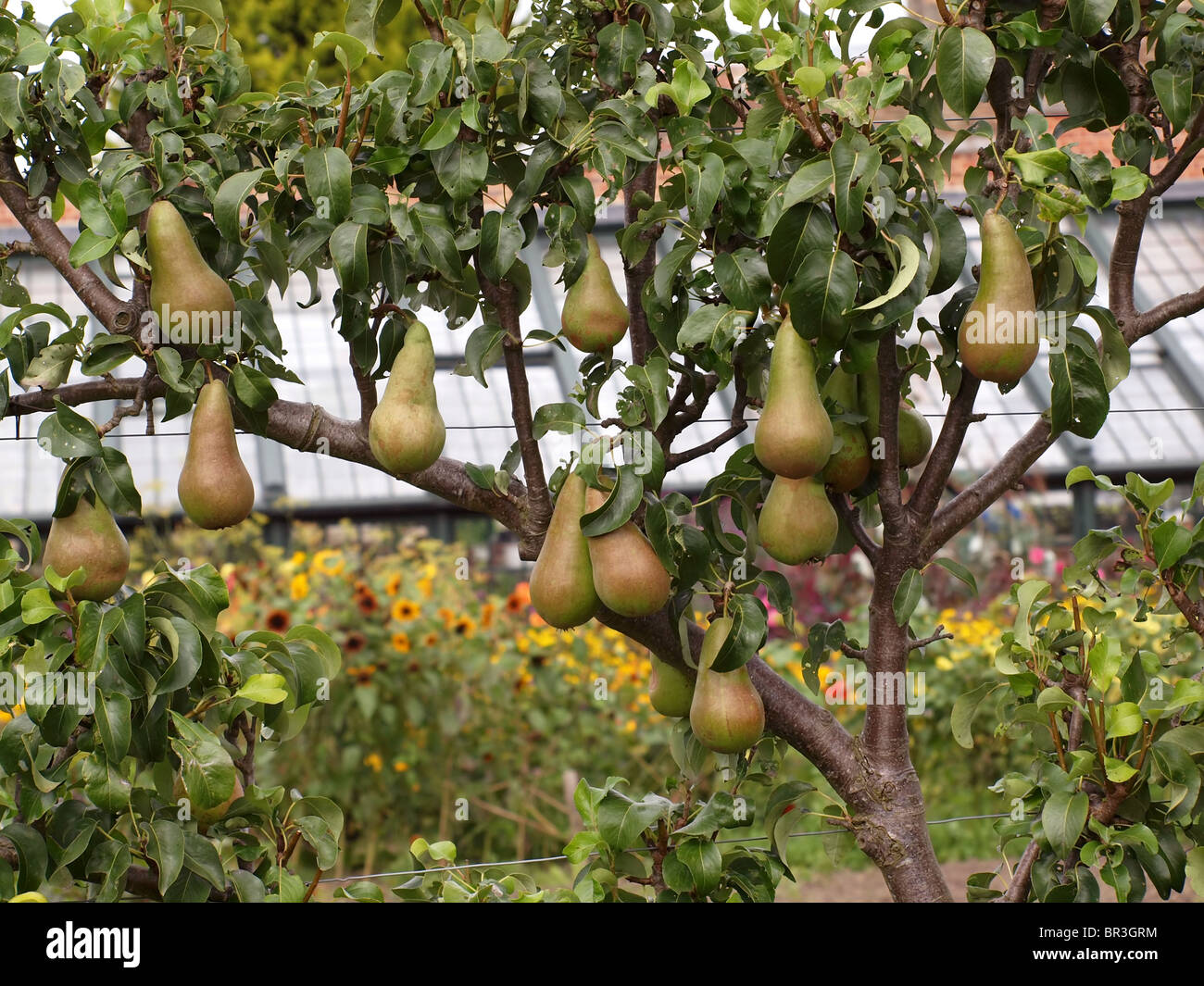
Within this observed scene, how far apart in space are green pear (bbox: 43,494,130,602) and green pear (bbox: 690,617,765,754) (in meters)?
0.59

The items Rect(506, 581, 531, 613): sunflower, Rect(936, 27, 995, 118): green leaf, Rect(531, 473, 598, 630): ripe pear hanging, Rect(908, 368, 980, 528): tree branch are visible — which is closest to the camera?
Rect(936, 27, 995, 118): green leaf

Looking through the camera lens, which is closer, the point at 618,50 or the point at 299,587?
the point at 618,50

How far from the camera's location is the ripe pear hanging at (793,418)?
3.66 feet

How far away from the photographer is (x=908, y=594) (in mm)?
1288

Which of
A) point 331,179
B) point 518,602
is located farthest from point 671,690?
point 518,602

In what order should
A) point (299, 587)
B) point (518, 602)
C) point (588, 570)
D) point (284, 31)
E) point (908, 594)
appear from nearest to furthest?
point (588, 570), point (908, 594), point (299, 587), point (518, 602), point (284, 31)

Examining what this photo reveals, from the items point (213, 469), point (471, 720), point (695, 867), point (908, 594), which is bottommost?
point (695, 867)

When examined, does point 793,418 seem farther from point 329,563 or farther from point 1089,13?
point 329,563

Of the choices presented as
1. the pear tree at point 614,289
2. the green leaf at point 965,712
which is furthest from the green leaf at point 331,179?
the green leaf at point 965,712

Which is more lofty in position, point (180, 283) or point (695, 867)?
point (180, 283)

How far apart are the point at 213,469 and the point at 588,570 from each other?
0.39 meters

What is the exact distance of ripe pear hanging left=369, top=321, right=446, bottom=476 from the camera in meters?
1.17

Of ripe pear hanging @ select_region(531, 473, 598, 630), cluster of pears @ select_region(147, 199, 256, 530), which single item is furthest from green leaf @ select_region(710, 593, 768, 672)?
cluster of pears @ select_region(147, 199, 256, 530)

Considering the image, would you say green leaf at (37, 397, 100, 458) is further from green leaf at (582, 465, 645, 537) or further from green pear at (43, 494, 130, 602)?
green leaf at (582, 465, 645, 537)
